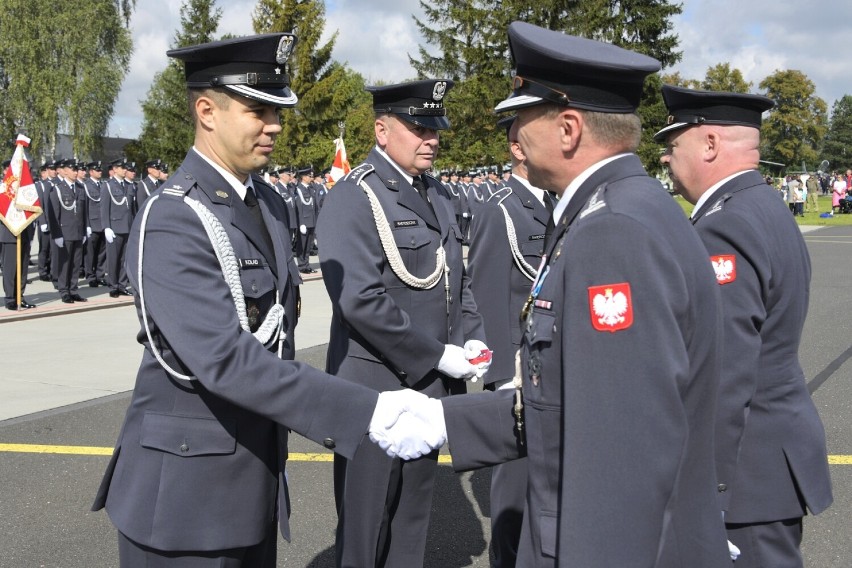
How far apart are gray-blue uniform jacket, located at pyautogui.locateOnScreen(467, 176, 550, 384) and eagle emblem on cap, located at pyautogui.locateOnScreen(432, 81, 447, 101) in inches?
36.5

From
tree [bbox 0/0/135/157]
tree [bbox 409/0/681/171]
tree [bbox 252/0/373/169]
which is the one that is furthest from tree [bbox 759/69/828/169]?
tree [bbox 0/0/135/157]

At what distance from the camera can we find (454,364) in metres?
3.68

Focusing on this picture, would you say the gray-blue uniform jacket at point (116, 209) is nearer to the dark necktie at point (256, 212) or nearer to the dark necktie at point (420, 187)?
the dark necktie at point (420, 187)

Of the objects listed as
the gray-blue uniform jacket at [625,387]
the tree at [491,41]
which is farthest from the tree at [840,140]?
the gray-blue uniform jacket at [625,387]

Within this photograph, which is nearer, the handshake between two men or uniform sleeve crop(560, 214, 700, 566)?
uniform sleeve crop(560, 214, 700, 566)

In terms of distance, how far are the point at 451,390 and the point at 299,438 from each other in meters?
2.83

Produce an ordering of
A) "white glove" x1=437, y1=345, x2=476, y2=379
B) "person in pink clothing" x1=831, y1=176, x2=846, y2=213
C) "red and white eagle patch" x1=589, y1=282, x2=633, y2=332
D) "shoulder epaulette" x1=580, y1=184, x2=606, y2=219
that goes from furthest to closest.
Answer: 1. "person in pink clothing" x1=831, y1=176, x2=846, y2=213
2. "white glove" x1=437, y1=345, x2=476, y2=379
3. "shoulder epaulette" x1=580, y1=184, x2=606, y2=219
4. "red and white eagle patch" x1=589, y1=282, x2=633, y2=332

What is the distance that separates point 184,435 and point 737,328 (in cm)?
165

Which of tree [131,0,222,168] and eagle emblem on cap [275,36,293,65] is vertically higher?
tree [131,0,222,168]

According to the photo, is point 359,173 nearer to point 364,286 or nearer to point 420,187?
point 420,187

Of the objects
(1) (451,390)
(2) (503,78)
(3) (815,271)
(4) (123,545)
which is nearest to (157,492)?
(4) (123,545)

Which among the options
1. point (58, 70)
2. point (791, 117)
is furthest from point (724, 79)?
point (58, 70)

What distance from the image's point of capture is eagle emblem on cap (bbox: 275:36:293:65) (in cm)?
268

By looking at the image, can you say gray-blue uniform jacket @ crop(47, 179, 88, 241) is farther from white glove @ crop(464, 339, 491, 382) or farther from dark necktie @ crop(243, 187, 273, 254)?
dark necktie @ crop(243, 187, 273, 254)
